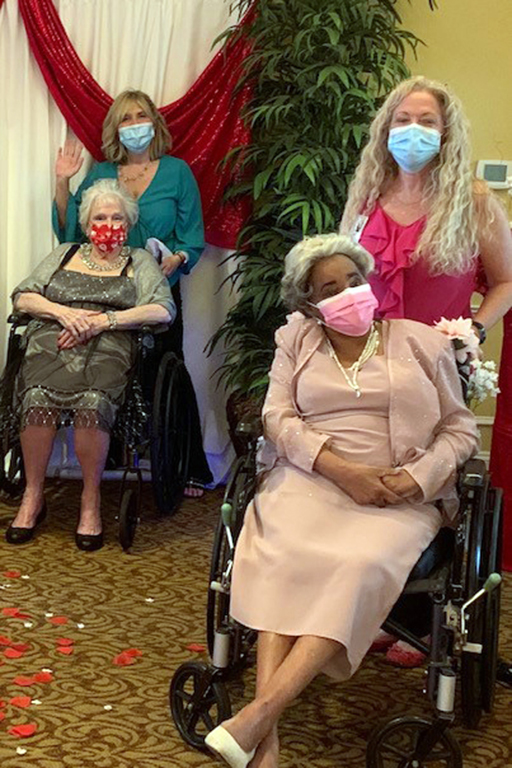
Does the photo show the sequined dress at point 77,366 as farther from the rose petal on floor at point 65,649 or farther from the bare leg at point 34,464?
the rose petal on floor at point 65,649

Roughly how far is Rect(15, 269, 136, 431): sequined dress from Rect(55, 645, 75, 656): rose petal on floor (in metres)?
0.88

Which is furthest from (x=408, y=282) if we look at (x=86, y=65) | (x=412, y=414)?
(x=86, y=65)

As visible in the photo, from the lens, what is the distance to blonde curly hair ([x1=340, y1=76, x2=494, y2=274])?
254 cm

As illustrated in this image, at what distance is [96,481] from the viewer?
3.40 metres

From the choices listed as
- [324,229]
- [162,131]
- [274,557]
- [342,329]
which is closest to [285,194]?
[324,229]

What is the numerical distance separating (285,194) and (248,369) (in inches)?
27.2

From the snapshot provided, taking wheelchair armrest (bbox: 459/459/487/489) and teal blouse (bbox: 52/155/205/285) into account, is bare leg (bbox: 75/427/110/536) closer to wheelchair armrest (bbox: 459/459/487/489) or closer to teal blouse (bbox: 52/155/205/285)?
teal blouse (bbox: 52/155/205/285)

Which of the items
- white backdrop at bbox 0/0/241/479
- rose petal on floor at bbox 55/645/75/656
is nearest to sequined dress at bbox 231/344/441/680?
rose petal on floor at bbox 55/645/75/656

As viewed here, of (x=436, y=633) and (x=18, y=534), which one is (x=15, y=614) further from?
(x=436, y=633)

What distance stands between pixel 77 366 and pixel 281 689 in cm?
176

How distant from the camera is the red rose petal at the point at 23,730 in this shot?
2.15m

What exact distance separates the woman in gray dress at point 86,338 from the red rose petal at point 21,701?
105 centimetres

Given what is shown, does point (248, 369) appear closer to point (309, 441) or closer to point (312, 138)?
point (312, 138)

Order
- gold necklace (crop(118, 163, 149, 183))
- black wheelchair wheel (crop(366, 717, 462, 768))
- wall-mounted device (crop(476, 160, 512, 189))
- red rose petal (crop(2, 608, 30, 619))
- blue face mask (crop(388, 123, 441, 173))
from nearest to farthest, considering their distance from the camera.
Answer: black wheelchair wheel (crop(366, 717, 462, 768)), blue face mask (crop(388, 123, 441, 173)), red rose petal (crop(2, 608, 30, 619)), gold necklace (crop(118, 163, 149, 183)), wall-mounted device (crop(476, 160, 512, 189))
